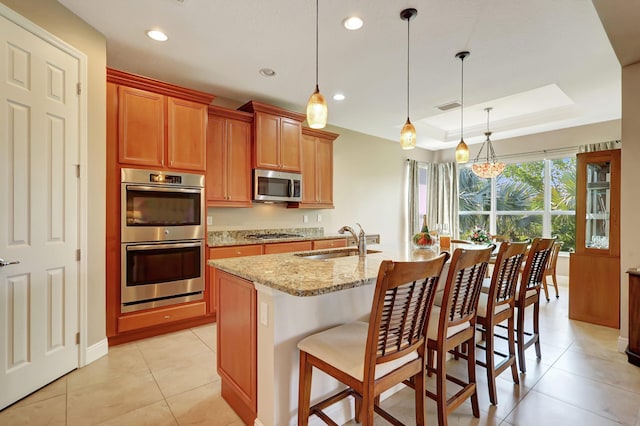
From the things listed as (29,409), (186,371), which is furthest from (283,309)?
(29,409)

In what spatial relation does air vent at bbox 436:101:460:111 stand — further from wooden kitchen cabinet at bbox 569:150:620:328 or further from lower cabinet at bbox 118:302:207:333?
lower cabinet at bbox 118:302:207:333

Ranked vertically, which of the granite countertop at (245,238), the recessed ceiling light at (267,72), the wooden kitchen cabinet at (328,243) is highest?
the recessed ceiling light at (267,72)

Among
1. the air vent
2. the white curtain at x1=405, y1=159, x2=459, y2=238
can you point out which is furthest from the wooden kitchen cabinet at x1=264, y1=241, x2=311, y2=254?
the white curtain at x1=405, y1=159, x2=459, y2=238

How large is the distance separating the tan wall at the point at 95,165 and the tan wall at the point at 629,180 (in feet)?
15.1

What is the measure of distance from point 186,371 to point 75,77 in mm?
2478

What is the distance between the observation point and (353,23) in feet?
8.01

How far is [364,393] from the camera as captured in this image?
1228 mm

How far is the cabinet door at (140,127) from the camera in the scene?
9.39 ft

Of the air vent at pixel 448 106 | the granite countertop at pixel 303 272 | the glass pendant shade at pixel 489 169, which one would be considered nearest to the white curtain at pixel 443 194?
the glass pendant shade at pixel 489 169

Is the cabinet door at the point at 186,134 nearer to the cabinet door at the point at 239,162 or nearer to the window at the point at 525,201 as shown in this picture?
the cabinet door at the point at 239,162

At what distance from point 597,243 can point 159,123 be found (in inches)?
196

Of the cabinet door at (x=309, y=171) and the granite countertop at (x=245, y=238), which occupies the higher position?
the cabinet door at (x=309, y=171)

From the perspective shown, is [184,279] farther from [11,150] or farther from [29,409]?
[11,150]

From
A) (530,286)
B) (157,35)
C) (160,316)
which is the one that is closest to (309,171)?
(157,35)
